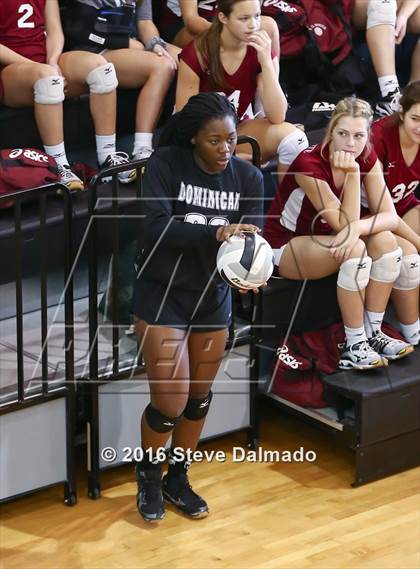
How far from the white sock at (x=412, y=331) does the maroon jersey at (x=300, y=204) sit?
47 cm

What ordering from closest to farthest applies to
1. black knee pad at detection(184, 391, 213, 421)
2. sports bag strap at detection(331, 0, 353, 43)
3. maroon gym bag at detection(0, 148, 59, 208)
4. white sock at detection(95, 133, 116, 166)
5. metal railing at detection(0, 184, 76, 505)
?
metal railing at detection(0, 184, 76, 505), black knee pad at detection(184, 391, 213, 421), maroon gym bag at detection(0, 148, 59, 208), white sock at detection(95, 133, 116, 166), sports bag strap at detection(331, 0, 353, 43)

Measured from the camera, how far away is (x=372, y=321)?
425cm

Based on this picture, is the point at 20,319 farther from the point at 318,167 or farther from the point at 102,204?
the point at 318,167

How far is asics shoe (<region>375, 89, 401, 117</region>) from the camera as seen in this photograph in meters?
4.95

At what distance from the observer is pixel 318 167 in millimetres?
4094

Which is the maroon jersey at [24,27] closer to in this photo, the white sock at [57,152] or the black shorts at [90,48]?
the black shorts at [90,48]

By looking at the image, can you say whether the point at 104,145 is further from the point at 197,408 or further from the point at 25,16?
the point at 197,408

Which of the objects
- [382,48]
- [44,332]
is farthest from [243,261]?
[382,48]

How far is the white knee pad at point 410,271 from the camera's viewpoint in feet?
14.0

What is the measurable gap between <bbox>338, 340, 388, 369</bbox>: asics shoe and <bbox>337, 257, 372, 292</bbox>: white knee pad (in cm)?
20

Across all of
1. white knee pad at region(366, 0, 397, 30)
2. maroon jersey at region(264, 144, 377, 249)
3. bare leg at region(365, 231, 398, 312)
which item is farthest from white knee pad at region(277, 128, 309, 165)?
white knee pad at region(366, 0, 397, 30)

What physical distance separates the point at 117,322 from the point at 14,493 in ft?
2.02

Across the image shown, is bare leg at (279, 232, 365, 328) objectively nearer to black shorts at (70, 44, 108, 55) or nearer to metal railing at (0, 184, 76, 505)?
metal railing at (0, 184, 76, 505)

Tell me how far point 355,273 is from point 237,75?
0.84m
